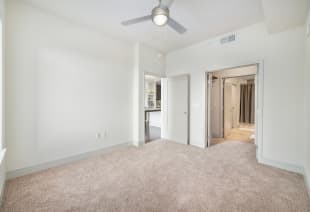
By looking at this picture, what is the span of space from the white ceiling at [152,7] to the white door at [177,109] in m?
1.35

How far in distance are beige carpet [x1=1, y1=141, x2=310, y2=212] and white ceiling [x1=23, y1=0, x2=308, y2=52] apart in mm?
2514

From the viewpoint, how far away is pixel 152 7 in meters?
2.28

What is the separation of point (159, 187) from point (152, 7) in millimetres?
2751

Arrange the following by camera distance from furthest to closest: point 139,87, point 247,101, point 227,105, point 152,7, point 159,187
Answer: point 247,101 < point 227,105 < point 139,87 < point 152,7 < point 159,187

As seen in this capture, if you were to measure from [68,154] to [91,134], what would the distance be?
0.55 meters

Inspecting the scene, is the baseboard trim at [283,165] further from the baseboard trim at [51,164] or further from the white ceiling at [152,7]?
the baseboard trim at [51,164]

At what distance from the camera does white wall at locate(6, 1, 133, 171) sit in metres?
2.21

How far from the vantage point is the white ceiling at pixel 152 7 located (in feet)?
7.28

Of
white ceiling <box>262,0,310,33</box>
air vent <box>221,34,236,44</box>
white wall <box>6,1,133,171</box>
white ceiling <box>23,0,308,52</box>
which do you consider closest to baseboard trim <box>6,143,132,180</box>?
white wall <box>6,1,133,171</box>

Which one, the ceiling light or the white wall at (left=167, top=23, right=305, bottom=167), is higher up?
the ceiling light

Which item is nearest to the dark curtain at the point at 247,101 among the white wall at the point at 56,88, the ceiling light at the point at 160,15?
the white wall at the point at 56,88

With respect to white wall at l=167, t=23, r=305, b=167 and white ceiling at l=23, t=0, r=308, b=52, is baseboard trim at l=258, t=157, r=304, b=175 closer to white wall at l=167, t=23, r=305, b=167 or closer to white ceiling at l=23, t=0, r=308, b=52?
white wall at l=167, t=23, r=305, b=167

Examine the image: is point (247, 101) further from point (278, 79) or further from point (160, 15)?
point (160, 15)

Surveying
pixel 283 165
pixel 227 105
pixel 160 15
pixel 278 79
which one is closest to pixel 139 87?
pixel 160 15
